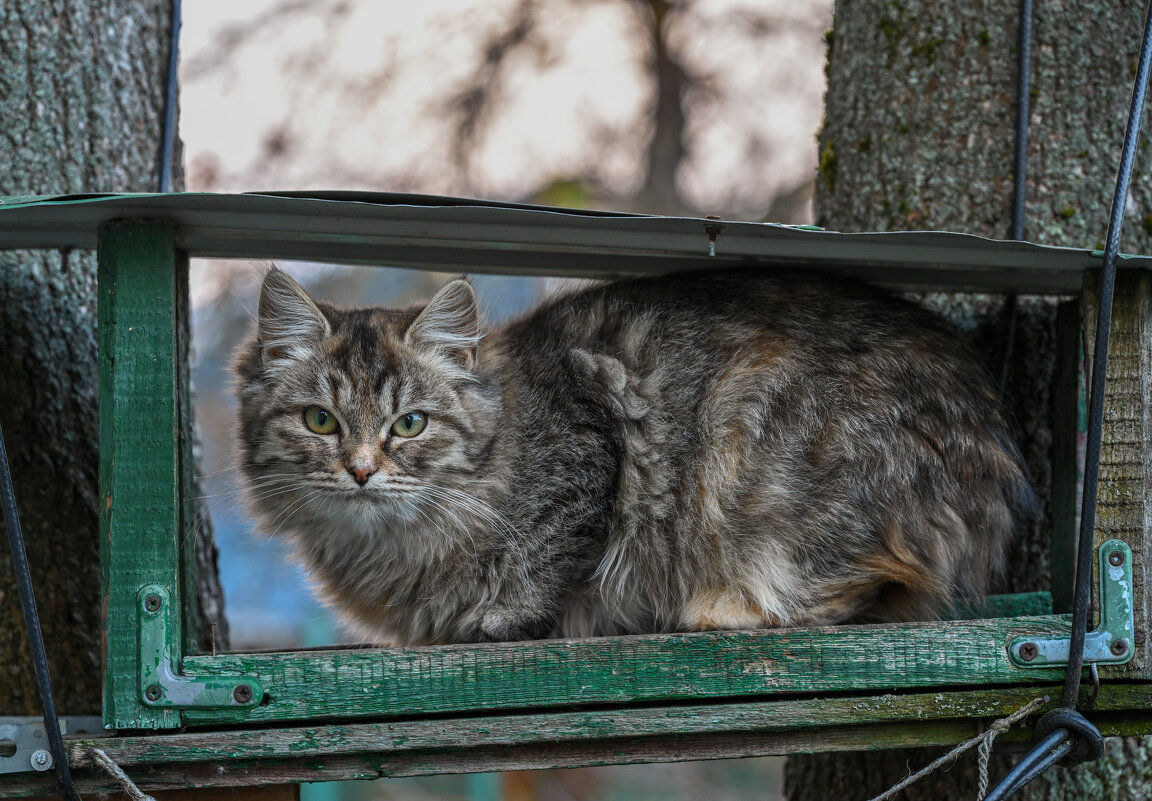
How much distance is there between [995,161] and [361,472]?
2085 mm

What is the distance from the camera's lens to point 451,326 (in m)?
2.82

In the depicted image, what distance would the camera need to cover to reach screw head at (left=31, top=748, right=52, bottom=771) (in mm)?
2041

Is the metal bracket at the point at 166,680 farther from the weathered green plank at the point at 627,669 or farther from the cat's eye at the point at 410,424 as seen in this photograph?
the cat's eye at the point at 410,424

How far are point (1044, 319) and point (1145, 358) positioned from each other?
81 centimetres

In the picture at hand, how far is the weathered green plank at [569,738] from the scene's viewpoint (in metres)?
2.09

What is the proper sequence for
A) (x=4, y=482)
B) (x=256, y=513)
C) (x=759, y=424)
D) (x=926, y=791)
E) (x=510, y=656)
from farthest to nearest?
1. (x=926, y=791)
2. (x=256, y=513)
3. (x=759, y=424)
4. (x=510, y=656)
5. (x=4, y=482)

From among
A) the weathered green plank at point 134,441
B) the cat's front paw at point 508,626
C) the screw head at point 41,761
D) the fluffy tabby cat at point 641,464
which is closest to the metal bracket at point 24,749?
the screw head at point 41,761

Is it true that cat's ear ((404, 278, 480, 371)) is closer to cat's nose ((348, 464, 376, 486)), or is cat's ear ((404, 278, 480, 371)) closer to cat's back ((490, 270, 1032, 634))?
cat's back ((490, 270, 1032, 634))

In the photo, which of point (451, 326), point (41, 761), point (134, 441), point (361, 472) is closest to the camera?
point (41, 761)

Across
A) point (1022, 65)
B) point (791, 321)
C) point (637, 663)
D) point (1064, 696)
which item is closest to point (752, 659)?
point (637, 663)

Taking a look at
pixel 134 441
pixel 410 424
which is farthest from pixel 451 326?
pixel 134 441

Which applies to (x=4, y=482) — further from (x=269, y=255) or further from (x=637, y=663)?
(x=637, y=663)

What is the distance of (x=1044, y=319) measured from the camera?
3.16 metres

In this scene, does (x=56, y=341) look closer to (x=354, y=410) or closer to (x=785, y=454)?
(x=354, y=410)
